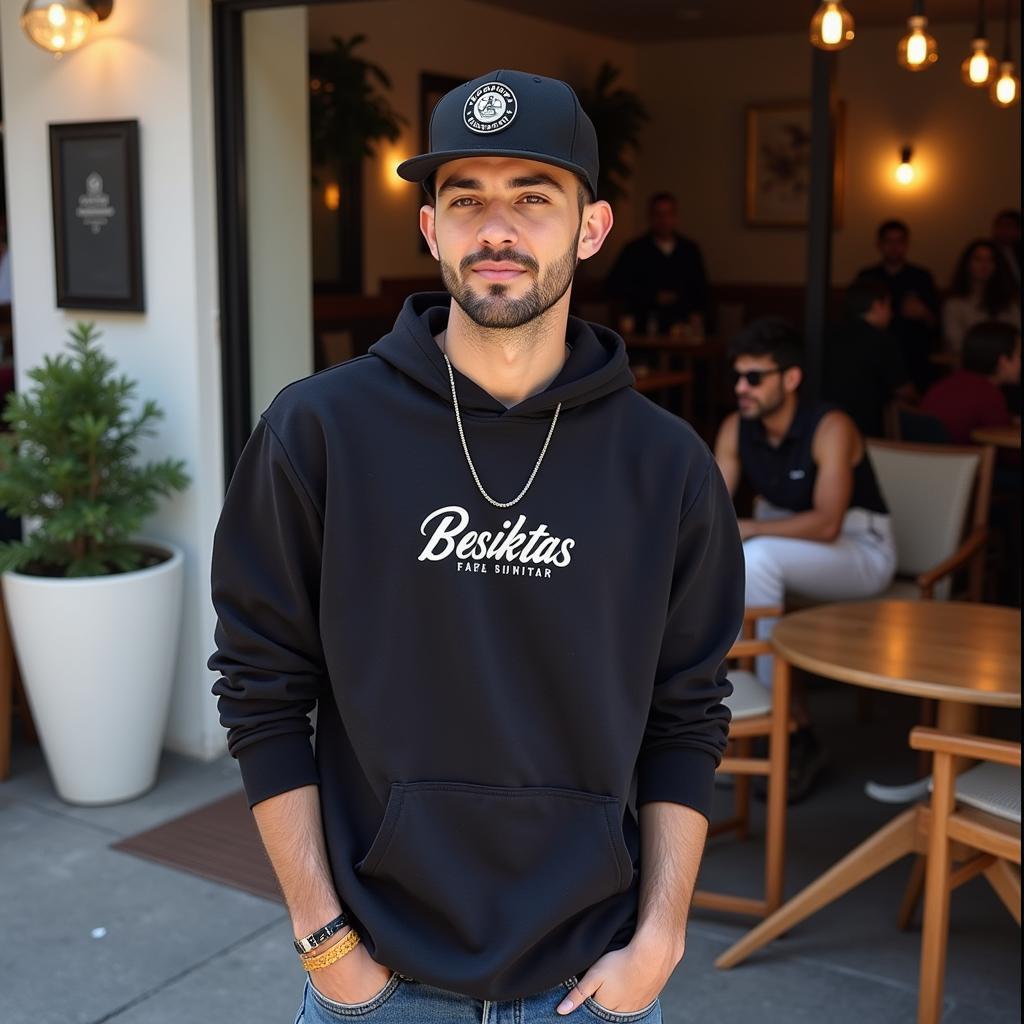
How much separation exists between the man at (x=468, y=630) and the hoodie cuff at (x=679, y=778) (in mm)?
91

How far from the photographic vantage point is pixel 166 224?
4250 millimetres

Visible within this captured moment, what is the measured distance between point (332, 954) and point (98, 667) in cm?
272

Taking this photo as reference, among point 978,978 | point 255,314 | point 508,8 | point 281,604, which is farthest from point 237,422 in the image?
point 508,8

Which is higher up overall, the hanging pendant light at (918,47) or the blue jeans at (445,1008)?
the hanging pendant light at (918,47)

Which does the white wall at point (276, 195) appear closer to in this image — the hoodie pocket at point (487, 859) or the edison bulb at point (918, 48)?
the edison bulb at point (918, 48)

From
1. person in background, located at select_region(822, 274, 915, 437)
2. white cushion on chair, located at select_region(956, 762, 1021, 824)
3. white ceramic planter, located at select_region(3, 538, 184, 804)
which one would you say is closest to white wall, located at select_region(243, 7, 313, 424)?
white ceramic planter, located at select_region(3, 538, 184, 804)

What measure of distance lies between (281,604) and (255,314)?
125 inches

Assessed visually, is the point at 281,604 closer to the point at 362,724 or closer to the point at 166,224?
the point at 362,724

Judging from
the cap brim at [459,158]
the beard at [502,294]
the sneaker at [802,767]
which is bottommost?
the sneaker at [802,767]

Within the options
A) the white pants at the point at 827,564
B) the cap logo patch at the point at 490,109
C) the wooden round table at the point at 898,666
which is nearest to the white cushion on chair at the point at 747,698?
the wooden round table at the point at 898,666

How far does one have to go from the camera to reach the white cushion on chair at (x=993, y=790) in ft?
9.25

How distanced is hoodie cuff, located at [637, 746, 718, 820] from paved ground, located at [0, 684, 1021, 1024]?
1.52 meters

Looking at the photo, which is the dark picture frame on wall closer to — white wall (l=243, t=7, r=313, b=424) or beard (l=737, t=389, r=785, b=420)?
white wall (l=243, t=7, r=313, b=424)

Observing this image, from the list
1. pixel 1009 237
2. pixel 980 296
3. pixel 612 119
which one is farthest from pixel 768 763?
pixel 612 119
